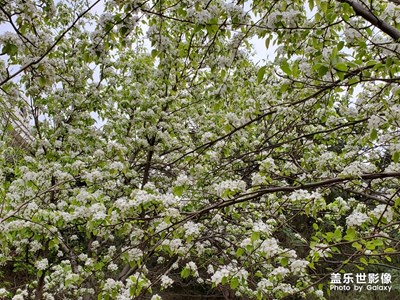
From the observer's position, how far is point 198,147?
252 cm

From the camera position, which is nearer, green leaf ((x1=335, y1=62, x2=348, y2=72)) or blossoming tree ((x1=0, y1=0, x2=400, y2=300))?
green leaf ((x1=335, y1=62, x2=348, y2=72))

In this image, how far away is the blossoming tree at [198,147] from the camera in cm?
227

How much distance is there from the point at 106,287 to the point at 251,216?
103 inches

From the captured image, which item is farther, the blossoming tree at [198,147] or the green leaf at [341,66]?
the blossoming tree at [198,147]

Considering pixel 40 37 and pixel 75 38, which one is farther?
pixel 75 38

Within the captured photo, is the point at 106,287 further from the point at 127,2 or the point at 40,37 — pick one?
the point at 127,2

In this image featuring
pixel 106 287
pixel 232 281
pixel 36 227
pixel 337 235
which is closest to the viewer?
pixel 337 235

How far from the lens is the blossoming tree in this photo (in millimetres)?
2273

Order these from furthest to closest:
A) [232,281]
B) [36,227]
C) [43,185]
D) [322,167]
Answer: [43,185] < [322,167] < [36,227] < [232,281]

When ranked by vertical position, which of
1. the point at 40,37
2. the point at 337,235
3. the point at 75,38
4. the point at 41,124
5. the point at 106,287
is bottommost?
the point at 106,287

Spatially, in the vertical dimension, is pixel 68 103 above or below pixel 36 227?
Answer: above

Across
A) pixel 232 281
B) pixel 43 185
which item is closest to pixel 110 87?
pixel 43 185

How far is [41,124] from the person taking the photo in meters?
5.87

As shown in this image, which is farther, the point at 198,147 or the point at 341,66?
the point at 198,147
